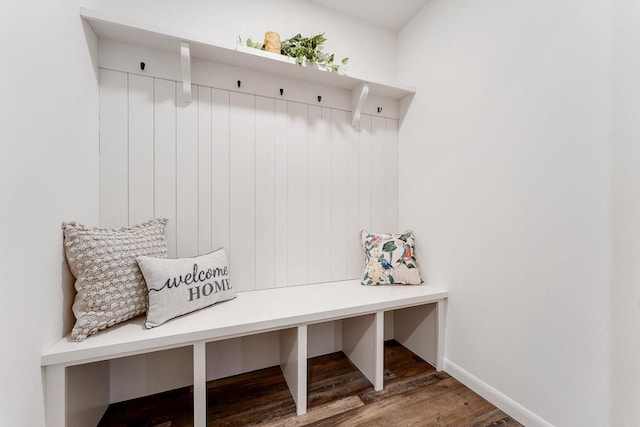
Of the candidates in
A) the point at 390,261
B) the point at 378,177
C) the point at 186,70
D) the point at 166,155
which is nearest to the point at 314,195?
the point at 378,177

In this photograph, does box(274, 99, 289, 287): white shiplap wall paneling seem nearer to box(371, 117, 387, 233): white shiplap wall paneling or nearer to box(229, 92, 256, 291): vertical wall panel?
box(229, 92, 256, 291): vertical wall panel

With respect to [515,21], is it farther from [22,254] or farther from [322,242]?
[22,254]

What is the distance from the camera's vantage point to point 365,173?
2020 mm

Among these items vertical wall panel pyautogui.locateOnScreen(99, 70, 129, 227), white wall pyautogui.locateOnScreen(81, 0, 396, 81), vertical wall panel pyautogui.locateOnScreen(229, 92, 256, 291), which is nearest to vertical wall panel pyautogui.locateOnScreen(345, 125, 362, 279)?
white wall pyautogui.locateOnScreen(81, 0, 396, 81)

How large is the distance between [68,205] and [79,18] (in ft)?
2.75

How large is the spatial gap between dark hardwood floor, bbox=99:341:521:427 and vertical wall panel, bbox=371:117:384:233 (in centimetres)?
101

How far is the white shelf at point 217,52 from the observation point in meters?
1.26

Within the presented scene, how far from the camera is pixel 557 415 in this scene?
3.77 ft

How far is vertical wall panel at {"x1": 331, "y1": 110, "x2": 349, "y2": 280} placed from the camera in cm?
192

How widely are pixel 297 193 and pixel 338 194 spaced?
313 millimetres

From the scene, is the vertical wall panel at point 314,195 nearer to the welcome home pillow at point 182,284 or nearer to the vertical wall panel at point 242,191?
the vertical wall panel at point 242,191

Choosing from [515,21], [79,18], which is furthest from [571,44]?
[79,18]

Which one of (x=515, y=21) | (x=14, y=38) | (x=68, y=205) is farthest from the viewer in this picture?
(x=515, y=21)

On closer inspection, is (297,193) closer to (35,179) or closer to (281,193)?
(281,193)
